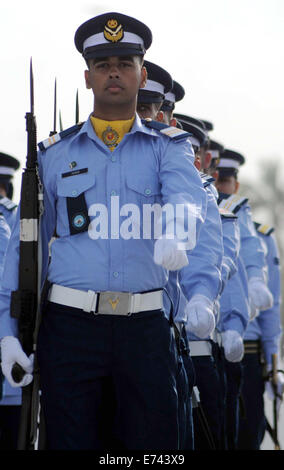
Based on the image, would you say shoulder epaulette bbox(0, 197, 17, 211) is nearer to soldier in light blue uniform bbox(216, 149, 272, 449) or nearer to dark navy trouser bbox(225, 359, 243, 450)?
soldier in light blue uniform bbox(216, 149, 272, 449)

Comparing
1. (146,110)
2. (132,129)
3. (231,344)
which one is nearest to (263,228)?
(231,344)

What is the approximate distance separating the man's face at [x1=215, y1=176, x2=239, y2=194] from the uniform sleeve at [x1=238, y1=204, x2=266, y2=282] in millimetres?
749

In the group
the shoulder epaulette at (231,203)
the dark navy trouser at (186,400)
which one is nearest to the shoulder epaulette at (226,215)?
the shoulder epaulette at (231,203)

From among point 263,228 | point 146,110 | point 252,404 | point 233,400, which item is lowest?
point 233,400

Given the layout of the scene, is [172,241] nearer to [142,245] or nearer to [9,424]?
[142,245]

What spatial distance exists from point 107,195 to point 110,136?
12.2 inches

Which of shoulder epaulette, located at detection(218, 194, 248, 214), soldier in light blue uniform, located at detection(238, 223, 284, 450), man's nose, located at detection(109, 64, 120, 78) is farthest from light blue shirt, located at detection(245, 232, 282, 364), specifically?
man's nose, located at detection(109, 64, 120, 78)

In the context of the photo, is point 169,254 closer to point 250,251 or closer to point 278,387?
point 250,251

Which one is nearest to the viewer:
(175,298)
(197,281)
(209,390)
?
(175,298)

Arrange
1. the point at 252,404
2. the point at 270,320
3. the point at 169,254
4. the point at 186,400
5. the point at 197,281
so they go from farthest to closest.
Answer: the point at 270,320
the point at 252,404
the point at 197,281
the point at 186,400
the point at 169,254

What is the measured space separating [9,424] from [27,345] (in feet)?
10.3

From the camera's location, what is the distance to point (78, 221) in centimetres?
475

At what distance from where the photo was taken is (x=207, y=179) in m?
6.22
